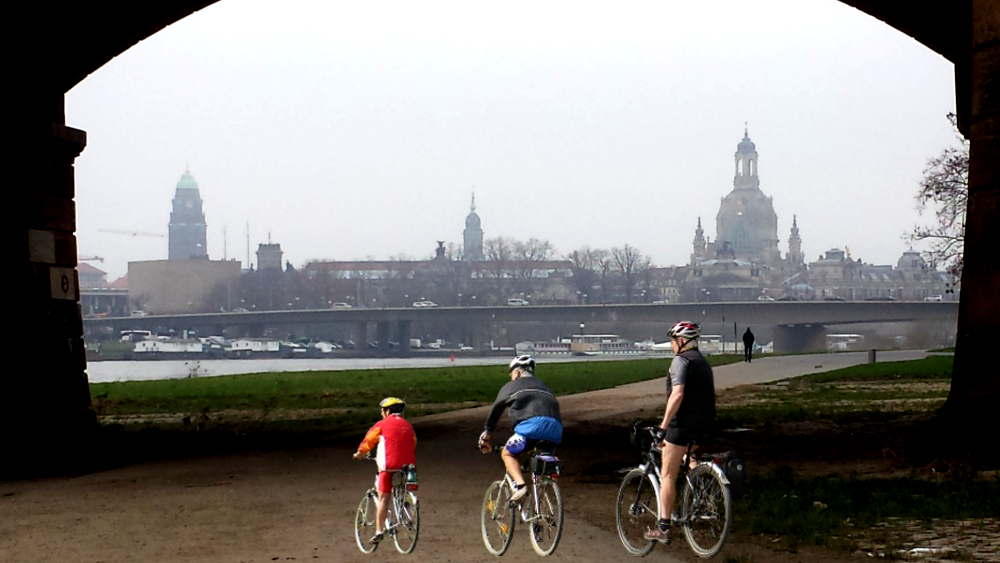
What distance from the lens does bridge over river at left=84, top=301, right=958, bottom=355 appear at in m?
112

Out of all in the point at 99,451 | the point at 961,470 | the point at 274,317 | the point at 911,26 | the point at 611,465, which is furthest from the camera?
the point at 274,317

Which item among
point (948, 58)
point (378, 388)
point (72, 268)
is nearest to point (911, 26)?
point (948, 58)

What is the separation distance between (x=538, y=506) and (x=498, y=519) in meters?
0.58

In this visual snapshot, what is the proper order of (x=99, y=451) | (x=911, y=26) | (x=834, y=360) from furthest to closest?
(x=834, y=360), (x=911, y=26), (x=99, y=451)

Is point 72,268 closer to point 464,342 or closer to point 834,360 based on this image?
point 834,360

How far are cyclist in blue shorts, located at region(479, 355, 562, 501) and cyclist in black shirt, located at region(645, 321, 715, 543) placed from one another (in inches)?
31.7

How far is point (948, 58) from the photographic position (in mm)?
22469

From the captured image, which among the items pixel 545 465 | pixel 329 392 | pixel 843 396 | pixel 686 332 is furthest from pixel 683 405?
pixel 329 392

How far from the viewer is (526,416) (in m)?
9.98

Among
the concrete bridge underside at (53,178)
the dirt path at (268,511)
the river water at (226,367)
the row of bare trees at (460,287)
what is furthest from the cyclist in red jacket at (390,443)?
the row of bare trees at (460,287)

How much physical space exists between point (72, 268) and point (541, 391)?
1228 centimetres

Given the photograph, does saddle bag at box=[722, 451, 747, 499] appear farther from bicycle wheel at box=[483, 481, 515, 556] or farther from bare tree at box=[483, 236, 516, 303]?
bare tree at box=[483, 236, 516, 303]

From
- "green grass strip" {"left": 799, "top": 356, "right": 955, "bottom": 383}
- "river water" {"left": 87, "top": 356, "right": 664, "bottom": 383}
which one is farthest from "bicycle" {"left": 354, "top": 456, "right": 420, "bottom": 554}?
"river water" {"left": 87, "top": 356, "right": 664, "bottom": 383}

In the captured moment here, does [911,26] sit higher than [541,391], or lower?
higher
